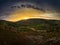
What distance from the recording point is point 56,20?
3688 mm

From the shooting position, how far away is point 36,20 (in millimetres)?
3697

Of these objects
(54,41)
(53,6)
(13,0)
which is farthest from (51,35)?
(13,0)

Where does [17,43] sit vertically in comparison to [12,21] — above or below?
below

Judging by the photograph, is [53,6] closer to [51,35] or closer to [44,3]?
[44,3]

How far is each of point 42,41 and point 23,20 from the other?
376mm

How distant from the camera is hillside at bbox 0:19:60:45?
3.69m

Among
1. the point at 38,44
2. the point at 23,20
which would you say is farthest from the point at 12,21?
the point at 38,44

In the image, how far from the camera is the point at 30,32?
3.72 m

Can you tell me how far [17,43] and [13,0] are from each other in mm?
576

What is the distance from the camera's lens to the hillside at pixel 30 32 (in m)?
3.69

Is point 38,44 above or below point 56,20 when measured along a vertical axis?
below

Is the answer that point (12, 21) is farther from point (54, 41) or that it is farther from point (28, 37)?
point (54, 41)

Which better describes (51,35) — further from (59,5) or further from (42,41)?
(59,5)

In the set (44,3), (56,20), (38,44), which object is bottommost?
(38,44)
